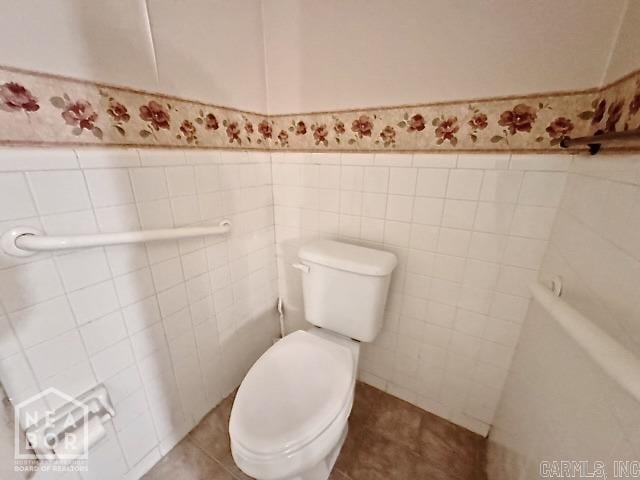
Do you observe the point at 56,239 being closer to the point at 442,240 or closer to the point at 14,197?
the point at 14,197

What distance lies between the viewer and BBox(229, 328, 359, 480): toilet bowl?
2.25 ft

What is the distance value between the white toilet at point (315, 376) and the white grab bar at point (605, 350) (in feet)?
1.70

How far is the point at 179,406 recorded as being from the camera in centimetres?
108

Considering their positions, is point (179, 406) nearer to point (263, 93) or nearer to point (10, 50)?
point (10, 50)

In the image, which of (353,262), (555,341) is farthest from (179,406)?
(555,341)

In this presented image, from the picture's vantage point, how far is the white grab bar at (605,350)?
1.03 ft

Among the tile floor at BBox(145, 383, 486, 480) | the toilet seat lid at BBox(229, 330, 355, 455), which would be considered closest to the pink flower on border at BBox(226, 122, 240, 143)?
the toilet seat lid at BBox(229, 330, 355, 455)

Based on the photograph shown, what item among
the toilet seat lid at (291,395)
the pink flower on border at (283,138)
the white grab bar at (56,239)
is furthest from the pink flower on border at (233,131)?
the toilet seat lid at (291,395)

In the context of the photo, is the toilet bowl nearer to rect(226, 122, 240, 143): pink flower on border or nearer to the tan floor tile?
the tan floor tile

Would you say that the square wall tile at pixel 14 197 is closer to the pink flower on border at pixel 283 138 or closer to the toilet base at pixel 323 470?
the pink flower on border at pixel 283 138

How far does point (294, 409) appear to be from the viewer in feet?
2.55

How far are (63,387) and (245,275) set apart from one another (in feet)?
2.23

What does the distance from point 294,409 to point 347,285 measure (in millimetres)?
443

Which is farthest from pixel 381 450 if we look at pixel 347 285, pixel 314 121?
pixel 314 121
